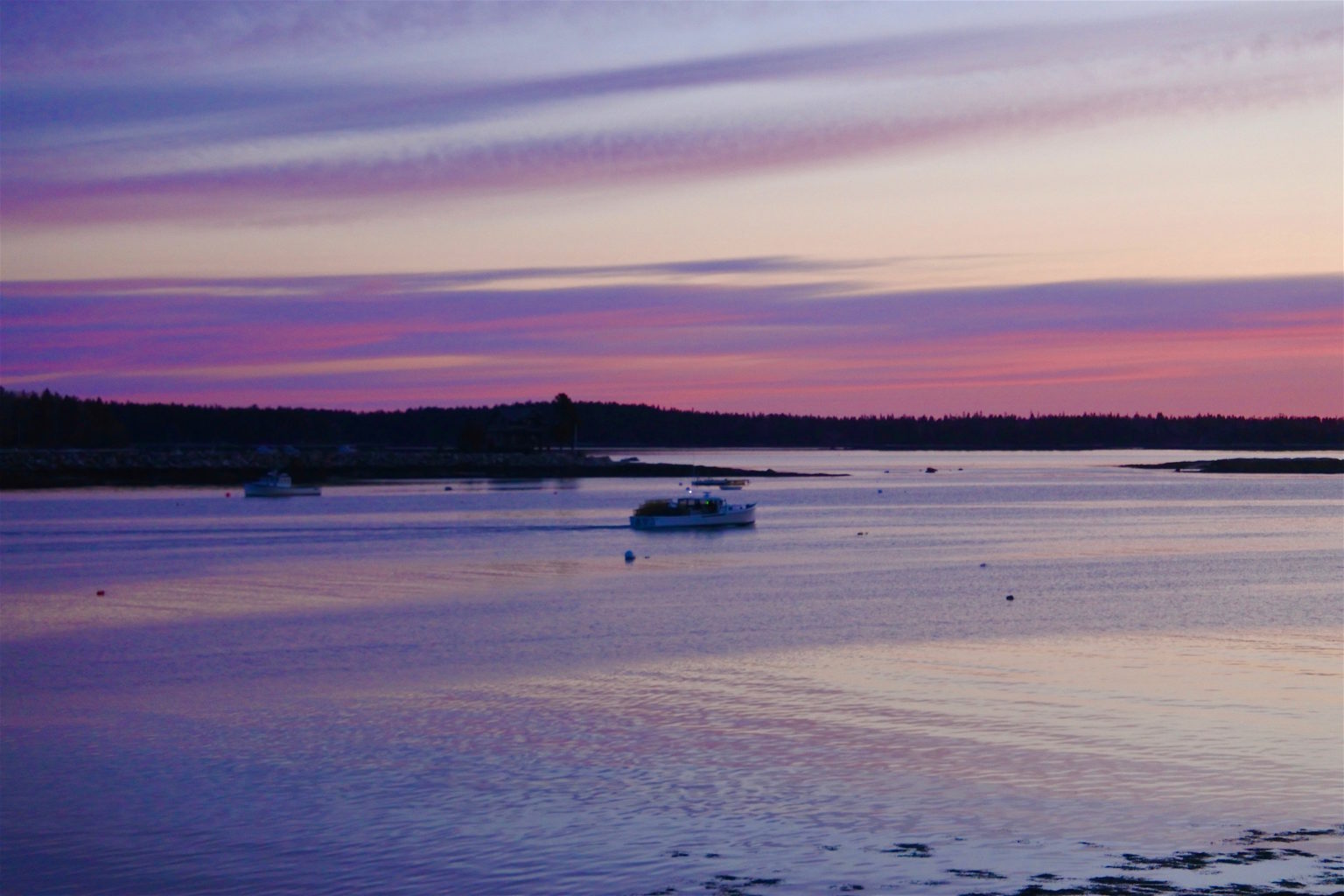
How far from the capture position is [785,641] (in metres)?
25.3

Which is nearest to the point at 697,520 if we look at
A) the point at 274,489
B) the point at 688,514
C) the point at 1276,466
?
the point at 688,514

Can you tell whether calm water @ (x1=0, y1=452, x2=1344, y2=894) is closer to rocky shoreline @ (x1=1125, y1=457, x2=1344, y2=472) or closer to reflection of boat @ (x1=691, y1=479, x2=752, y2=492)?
reflection of boat @ (x1=691, y1=479, x2=752, y2=492)

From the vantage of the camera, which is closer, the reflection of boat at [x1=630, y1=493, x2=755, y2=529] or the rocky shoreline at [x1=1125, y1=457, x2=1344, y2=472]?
the reflection of boat at [x1=630, y1=493, x2=755, y2=529]

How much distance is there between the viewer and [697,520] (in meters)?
60.2

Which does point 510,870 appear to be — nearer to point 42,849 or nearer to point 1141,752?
point 42,849

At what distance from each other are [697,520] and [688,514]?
1.53 ft

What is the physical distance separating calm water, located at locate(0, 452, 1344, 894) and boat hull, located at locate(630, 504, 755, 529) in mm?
16427

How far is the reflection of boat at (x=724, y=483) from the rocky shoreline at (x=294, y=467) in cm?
949

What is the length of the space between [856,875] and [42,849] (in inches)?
→ 277

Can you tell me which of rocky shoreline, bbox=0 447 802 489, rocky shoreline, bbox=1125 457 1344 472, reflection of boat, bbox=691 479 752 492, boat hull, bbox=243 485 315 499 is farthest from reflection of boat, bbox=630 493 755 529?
rocky shoreline, bbox=1125 457 1344 472

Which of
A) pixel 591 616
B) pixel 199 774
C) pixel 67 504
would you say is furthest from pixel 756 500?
pixel 199 774

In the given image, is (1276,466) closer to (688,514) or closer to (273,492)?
(688,514)

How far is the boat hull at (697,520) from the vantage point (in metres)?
A: 59.1

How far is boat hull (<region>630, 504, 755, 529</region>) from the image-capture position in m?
59.1
